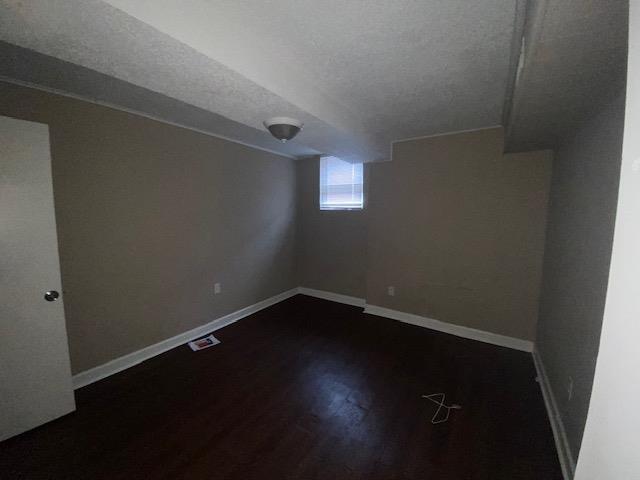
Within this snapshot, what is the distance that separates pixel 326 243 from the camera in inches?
161

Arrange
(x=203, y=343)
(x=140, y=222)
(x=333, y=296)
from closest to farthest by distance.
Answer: (x=140, y=222) < (x=203, y=343) < (x=333, y=296)

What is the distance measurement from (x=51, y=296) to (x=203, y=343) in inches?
55.2

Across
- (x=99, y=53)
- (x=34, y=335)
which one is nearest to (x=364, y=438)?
(x=34, y=335)

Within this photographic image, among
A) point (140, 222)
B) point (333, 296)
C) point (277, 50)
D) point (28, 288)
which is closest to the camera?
point (277, 50)

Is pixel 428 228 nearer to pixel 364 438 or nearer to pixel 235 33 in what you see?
pixel 364 438

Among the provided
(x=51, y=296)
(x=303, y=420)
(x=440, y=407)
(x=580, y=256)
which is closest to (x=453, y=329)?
(x=440, y=407)

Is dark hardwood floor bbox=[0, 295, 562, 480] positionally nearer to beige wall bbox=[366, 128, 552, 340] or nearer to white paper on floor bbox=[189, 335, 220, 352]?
white paper on floor bbox=[189, 335, 220, 352]

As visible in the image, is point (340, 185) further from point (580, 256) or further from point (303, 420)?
point (303, 420)

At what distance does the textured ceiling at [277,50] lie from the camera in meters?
0.96

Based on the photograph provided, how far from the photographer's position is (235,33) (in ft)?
4.00

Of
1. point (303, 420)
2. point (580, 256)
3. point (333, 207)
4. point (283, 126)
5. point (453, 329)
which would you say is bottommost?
point (303, 420)

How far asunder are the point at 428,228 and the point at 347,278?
4.81 ft

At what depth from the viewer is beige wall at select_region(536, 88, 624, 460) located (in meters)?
1.17

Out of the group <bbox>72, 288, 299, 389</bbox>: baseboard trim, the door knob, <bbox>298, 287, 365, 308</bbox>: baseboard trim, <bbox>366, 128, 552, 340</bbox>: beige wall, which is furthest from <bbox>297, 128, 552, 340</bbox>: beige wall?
the door knob
